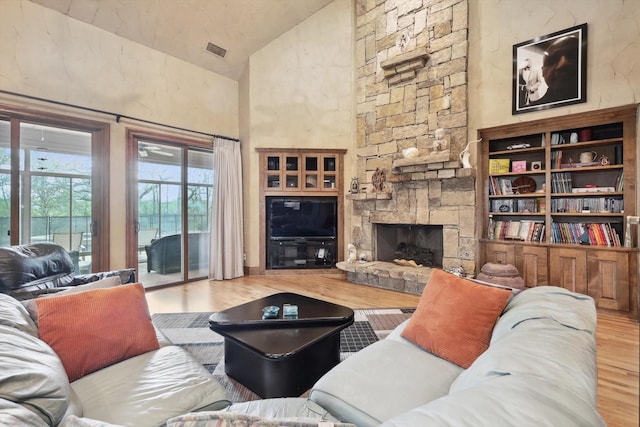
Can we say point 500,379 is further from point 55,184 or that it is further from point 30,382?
point 55,184

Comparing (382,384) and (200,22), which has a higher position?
(200,22)

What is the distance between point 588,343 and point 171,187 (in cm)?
502

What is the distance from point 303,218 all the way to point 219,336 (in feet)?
9.12

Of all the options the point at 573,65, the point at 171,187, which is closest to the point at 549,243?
the point at 573,65

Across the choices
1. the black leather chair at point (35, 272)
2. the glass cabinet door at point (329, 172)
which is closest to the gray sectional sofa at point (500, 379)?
the black leather chair at point (35, 272)

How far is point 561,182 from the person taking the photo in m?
3.72

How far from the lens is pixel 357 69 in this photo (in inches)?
203

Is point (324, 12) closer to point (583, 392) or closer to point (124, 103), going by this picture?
point (124, 103)

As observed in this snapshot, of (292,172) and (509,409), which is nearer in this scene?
(509,409)

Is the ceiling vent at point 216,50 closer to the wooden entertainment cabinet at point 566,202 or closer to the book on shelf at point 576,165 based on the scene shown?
the wooden entertainment cabinet at point 566,202

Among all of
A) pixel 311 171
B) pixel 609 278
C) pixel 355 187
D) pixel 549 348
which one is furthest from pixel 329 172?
pixel 549 348

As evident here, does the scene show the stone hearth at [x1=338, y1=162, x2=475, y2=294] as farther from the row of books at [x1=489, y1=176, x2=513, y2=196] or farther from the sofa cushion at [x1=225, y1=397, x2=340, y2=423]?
the sofa cushion at [x1=225, y1=397, x2=340, y2=423]

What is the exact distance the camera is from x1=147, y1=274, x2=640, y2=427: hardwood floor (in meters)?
2.07

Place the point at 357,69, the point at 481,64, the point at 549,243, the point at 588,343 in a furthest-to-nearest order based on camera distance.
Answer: the point at 357,69 < the point at 481,64 < the point at 549,243 < the point at 588,343
